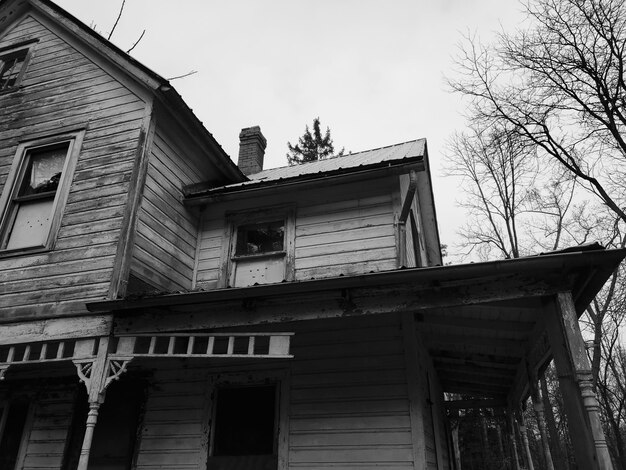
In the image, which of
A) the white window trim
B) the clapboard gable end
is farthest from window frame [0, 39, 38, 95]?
the white window trim

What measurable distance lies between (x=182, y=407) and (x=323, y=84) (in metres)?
138

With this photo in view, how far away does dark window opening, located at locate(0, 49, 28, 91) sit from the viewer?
9.35 metres

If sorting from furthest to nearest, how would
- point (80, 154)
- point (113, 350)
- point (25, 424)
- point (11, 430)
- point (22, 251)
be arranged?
point (80, 154), point (11, 430), point (25, 424), point (22, 251), point (113, 350)

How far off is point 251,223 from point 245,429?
3454 millimetres

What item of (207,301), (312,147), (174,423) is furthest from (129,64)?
(312,147)

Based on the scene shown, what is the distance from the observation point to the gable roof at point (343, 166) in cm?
727

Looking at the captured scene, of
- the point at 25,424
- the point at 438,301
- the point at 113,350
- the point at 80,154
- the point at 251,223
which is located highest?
the point at 80,154

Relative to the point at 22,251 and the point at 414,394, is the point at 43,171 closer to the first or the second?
the point at 22,251

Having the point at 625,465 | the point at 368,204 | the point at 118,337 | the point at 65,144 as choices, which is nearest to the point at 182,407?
the point at 118,337

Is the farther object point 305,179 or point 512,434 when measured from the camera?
point 512,434

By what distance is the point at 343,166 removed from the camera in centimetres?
938

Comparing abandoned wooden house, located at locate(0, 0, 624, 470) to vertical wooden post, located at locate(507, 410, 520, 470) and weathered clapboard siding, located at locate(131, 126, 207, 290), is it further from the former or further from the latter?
vertical wooden post, located at locate(507, 410, 520, 470)

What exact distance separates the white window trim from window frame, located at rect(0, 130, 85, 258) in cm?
329

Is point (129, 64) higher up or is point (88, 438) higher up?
point (129, 64)
